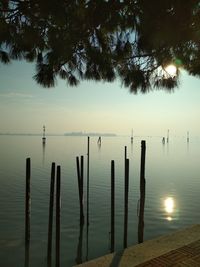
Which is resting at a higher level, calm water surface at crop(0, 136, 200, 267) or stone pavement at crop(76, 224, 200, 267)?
stone pavement at crop(76, 224, 200, 267)

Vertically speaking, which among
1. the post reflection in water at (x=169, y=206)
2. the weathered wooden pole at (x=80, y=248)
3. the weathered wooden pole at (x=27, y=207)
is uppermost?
the weathered wooden pole at (x=27, y=207)

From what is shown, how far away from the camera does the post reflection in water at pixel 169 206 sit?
15773mm

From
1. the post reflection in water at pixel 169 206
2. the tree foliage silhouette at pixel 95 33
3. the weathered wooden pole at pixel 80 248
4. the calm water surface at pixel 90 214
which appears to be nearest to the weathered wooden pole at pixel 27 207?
the calm water surface at pixel 90 214

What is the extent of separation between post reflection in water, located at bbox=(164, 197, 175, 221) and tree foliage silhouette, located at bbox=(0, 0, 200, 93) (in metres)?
10.0

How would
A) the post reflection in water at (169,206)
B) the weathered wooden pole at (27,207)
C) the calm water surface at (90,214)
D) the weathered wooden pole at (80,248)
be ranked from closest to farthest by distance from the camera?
the weathered wooden pole at (80,248) < the weathered wooden pole at (27,207) < the calm water surface at (90,214) < the post reflection in water at (169,206)

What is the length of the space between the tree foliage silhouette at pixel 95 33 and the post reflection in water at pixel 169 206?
10031 mm

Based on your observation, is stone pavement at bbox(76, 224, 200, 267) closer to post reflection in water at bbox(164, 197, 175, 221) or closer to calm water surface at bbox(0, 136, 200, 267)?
calm water surface at bbox(0, 136, 200, 267)

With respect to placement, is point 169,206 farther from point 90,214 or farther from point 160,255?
point 160,255

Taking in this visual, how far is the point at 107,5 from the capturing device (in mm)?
5707

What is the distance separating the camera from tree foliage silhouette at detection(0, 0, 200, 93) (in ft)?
18.2

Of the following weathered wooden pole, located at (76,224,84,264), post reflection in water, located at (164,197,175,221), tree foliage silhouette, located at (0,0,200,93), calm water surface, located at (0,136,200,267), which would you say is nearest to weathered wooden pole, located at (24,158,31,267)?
calm water surface, located at (0,136,200,267)

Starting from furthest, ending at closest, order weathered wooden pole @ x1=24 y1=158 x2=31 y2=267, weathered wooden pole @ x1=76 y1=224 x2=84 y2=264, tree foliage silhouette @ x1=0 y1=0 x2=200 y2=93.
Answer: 1. weathered wooden pole @ x1=24 y1=158 x2=31 y2=267
2. weathered wooden pole @ x1=76 y1=224 x2=84 y2=264
3. tree foliage silhouette @ x1=0 y1=0 x2=200 y2=93

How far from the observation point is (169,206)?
17.9 meters

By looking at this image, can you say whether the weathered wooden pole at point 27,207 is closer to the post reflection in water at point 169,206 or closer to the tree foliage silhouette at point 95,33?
the tree foliage silhouette at point 95,33
